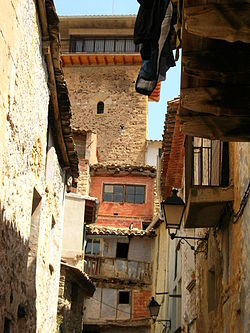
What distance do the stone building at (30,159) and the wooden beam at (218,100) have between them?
256 centimetres

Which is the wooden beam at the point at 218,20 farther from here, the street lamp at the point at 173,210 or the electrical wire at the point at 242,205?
the street lamp at the point at 173,210

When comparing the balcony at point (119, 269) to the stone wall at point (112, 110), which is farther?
the stone wall at point (112, 110)

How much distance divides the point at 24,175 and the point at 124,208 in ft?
83.0

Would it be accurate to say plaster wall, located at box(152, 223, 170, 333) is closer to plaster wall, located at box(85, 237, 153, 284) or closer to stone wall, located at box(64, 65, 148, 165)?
plaster wall, located at box(85, 237, 153, 284)

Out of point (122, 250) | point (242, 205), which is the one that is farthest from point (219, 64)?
point (122, 250)

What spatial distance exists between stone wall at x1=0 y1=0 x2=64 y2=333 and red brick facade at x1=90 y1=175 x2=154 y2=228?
21.5 meters

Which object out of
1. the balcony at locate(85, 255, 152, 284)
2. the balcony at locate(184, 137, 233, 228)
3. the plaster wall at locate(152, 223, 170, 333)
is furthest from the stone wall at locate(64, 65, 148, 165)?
the balcony at locate(184, 137, 233, 228)

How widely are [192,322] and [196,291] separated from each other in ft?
3.59

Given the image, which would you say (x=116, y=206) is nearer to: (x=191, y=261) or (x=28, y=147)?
(x=191, y=261)

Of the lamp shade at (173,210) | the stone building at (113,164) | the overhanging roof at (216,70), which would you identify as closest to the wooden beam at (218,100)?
the overhanging roof at (216,70)

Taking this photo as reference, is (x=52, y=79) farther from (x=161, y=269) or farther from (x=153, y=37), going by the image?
(x=161, y=269)

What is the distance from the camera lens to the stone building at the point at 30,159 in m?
7.65

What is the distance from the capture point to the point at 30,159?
373 inches

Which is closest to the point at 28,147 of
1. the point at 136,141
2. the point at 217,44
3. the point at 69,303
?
the point at 217,44
